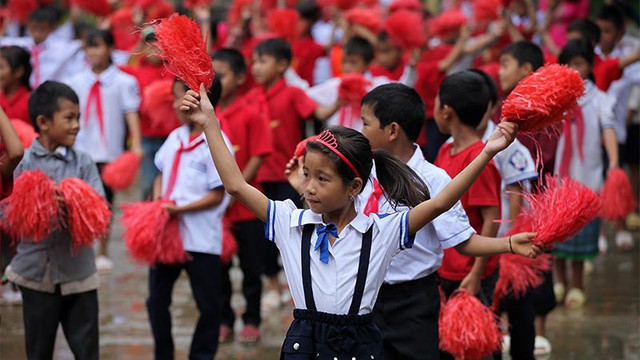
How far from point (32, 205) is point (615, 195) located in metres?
3.99

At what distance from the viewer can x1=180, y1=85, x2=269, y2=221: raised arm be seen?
3570 mm

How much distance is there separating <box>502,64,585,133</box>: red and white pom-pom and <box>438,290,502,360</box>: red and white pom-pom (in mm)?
1047

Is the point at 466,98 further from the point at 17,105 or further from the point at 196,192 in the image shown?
the point at 17,105

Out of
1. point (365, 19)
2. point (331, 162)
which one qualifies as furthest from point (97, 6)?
point (331, 162)

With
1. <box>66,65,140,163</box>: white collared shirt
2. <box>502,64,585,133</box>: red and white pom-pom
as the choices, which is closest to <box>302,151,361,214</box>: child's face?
<box>502,64,585,133</box>: red and white pom-pom

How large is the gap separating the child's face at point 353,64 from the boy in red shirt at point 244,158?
67.0 inches

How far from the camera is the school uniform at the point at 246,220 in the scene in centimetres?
642

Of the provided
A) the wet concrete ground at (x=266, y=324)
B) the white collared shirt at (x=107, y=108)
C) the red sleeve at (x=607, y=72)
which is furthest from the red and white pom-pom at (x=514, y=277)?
the white collared shirt at (x=107, y=108)

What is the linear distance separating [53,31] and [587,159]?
529 cm

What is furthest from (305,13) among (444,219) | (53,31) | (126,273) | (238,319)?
(444,219)

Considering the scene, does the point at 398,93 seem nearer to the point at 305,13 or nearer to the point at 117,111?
the point at 117,111

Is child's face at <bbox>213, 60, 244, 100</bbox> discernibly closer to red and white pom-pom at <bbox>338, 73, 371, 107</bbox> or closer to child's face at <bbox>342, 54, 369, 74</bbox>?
red and white pom-pom at <bbox>338, 73, 371, 107</bbox>

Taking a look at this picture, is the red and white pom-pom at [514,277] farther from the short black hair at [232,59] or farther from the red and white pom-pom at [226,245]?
the short black hair at [232,59]

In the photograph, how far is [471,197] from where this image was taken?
4.59 m
